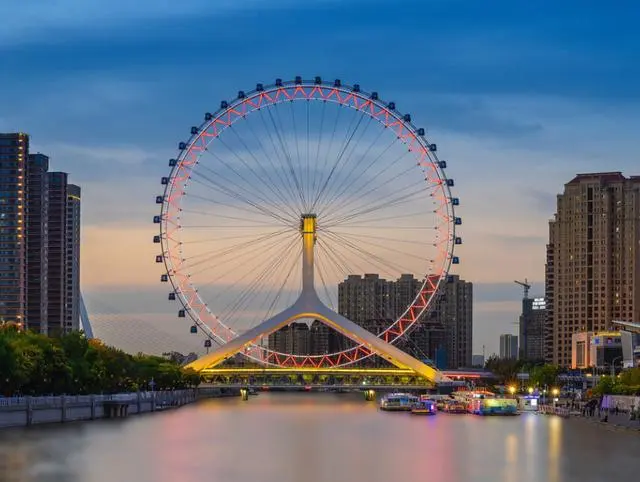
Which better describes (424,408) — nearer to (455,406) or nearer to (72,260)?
(455,406)

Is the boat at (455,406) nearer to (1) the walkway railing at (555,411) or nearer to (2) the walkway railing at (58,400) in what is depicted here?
(1) the walkway railing at (555,411)

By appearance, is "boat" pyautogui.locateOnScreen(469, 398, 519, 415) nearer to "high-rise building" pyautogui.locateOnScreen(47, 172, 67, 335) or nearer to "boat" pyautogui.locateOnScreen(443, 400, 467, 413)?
"boat" pyautogui.locateOnScreen(443, 400, 467, 413)

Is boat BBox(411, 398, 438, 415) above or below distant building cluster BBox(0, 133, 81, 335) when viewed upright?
below

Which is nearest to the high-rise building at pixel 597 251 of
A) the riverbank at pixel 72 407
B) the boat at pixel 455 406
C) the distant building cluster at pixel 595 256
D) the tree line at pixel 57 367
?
the distant building cluster at pixel 595 256

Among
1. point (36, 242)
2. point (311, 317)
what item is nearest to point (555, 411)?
point (311, 317)

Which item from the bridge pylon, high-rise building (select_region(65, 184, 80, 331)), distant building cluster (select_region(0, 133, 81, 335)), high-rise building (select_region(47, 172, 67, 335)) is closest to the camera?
the bridge pylon

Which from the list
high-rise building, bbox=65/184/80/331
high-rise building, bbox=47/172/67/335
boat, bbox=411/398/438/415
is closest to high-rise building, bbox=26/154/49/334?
high-rise building, bbox=47/172/67/335
